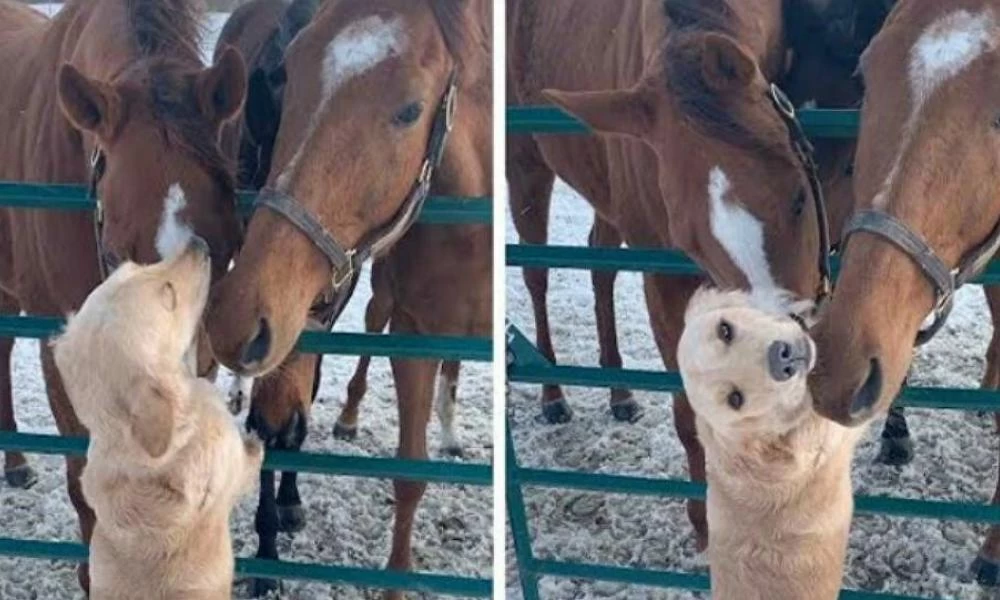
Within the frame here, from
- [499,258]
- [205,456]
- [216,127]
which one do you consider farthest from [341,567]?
[216,127]

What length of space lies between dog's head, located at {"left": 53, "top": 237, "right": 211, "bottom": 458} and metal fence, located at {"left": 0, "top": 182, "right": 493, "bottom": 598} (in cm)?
14

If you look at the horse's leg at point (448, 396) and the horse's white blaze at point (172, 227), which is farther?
the horse's leg at point (448, 396)

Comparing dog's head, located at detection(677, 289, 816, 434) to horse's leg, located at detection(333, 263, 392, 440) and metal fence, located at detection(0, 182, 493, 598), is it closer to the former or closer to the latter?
metal fence, located at detection(0, 182, 493, 598)

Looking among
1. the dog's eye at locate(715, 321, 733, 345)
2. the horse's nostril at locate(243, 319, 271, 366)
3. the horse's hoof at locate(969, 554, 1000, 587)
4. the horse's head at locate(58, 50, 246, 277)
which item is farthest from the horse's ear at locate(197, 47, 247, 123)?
the horse's hoof at locate(969, 554, 1000, 587)

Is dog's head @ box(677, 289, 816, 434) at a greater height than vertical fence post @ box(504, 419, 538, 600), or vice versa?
dog's head @ box(677, 289, 816, 434)

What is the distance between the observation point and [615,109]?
1.32 m

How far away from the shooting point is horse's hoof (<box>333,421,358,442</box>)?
1.50m

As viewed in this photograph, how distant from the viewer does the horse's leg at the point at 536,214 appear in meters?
1.49

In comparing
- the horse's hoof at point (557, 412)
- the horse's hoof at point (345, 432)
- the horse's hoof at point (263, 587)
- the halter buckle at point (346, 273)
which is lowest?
the horse's hoof at point (263, 587)

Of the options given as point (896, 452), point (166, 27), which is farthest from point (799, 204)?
point (166, 27)

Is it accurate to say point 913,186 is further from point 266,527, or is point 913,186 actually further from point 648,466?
point 266,527

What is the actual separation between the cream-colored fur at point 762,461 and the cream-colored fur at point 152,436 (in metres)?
0.51

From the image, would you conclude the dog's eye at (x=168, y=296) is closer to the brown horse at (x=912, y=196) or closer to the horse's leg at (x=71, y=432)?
the horse's leg at (x=71, y=432)

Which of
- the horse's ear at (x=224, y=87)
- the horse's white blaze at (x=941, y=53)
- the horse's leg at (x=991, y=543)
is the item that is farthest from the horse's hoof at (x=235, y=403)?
the horse's leg at (x=991, y=543)
